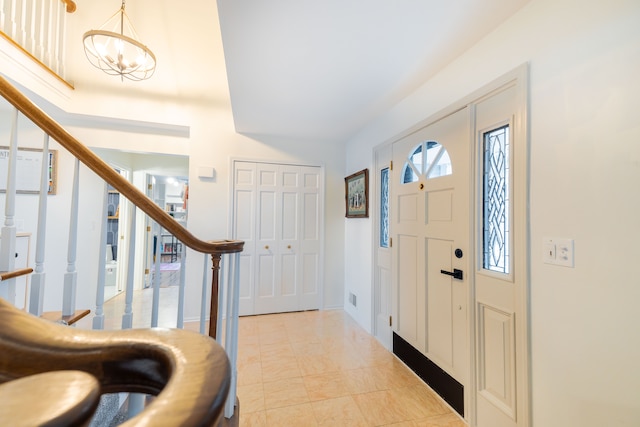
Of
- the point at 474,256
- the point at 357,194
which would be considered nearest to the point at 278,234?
the point at 357,194

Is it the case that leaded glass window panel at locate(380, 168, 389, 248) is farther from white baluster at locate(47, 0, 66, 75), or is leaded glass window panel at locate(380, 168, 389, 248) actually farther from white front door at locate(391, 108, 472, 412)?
white baluster at locate(47, 0, 66, 75)

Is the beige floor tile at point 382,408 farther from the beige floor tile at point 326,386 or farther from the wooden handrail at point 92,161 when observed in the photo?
the wooden handrail at point 92,161

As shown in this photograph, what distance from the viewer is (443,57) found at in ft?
5.66

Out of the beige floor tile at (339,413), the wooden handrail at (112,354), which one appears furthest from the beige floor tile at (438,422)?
the wooden handrail at (112,354)

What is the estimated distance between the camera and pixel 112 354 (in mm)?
401

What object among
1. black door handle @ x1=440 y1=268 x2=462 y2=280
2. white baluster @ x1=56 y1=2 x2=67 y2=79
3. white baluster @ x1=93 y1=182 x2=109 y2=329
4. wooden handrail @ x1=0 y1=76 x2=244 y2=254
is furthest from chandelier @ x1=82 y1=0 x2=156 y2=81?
black door handle @ x1=440 y1=268 x2=462 y2=280

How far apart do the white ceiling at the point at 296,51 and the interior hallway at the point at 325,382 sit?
2.28 m

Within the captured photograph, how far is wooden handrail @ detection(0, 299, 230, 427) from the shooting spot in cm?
36

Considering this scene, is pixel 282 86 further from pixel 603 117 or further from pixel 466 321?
pixel 466 321

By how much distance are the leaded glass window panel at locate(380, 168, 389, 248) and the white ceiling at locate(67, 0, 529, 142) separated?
64 centimetres

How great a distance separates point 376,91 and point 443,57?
22.7 inches

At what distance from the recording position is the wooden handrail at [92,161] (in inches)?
37.8

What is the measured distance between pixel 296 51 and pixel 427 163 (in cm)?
123

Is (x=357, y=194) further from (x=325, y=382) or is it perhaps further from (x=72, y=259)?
(x=72, y=259)
